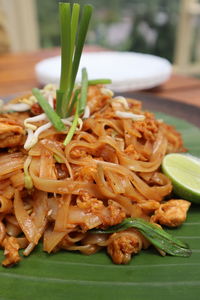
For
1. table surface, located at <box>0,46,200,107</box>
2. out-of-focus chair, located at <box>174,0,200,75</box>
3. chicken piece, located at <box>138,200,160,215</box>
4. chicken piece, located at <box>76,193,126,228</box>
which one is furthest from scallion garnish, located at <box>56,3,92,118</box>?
out-of-focus chair, located at <box>174,0,200,75</box>

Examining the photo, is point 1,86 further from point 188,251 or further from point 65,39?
point 188,251

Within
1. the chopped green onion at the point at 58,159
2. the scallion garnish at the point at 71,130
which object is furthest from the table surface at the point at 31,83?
the chopped green onion at the point at 58,159

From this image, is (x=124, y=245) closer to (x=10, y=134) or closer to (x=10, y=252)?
(x=10, y=252)

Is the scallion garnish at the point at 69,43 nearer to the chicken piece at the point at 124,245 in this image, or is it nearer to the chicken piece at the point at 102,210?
the chicken piece at the point at 102,210

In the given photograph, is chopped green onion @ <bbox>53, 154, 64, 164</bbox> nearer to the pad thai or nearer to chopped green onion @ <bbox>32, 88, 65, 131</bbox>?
the pad thai

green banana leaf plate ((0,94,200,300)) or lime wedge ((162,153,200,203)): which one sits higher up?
lime wedge ((162,153,200,203))

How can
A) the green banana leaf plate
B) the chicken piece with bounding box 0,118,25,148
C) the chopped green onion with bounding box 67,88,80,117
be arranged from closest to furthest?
1. the green banana leaf plate
2. the chicken piece with bounding box 0,118,25,148
3. the chopped green onion with bounding box 67,88,80,117

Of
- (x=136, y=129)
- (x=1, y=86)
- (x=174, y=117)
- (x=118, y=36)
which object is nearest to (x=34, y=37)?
(x=118, y=36)

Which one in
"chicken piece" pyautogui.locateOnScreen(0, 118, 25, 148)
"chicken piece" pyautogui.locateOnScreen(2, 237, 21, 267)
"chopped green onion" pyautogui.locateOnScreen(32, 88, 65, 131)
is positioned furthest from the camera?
"chopped green onion" pyautogui.locateOnScreen(32, 88, 65, 131)
